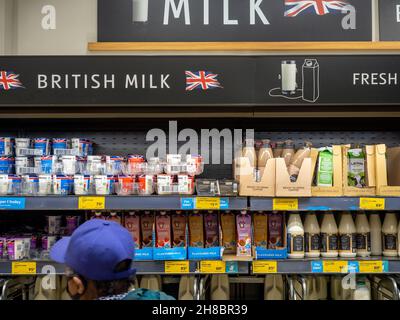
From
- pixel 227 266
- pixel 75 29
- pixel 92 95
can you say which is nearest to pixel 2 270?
pixel 92 95

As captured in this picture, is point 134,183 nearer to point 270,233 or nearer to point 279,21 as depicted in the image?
point 270,233

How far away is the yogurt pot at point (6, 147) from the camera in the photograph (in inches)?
108

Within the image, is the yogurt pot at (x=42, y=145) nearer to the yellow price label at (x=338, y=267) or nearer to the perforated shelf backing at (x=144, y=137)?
the perforated shelf backing at (x=144, y=137)

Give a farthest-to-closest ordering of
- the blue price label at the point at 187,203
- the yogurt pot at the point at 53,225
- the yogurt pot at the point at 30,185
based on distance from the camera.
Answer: the yogurt pot at the point at 53,225 → the yogurt pot at the point at 30,185 → the blue price label at the point at 187,203

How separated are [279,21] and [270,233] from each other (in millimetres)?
1591

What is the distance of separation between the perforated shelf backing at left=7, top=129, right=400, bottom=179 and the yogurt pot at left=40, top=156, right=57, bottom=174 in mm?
525

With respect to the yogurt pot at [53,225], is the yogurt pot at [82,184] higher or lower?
higher

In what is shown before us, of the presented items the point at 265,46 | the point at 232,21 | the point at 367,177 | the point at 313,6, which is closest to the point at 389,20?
the point at 313,6

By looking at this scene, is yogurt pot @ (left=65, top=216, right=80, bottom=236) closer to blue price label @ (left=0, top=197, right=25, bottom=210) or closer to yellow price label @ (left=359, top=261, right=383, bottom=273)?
blue price label @ (left=0, top=197, right=25, bottom=210)

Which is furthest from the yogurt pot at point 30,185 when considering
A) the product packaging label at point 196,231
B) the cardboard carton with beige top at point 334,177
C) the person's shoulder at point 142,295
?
the cardboard carton with beige top at point 334,177

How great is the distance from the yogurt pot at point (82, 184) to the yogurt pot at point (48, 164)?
0.63 feet

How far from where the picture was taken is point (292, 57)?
8.35ft

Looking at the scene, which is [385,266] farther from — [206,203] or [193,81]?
[193,81]

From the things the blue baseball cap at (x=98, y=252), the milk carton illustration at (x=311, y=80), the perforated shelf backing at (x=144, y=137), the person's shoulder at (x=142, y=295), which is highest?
the milk carton illustration at (x=311, y=80)
